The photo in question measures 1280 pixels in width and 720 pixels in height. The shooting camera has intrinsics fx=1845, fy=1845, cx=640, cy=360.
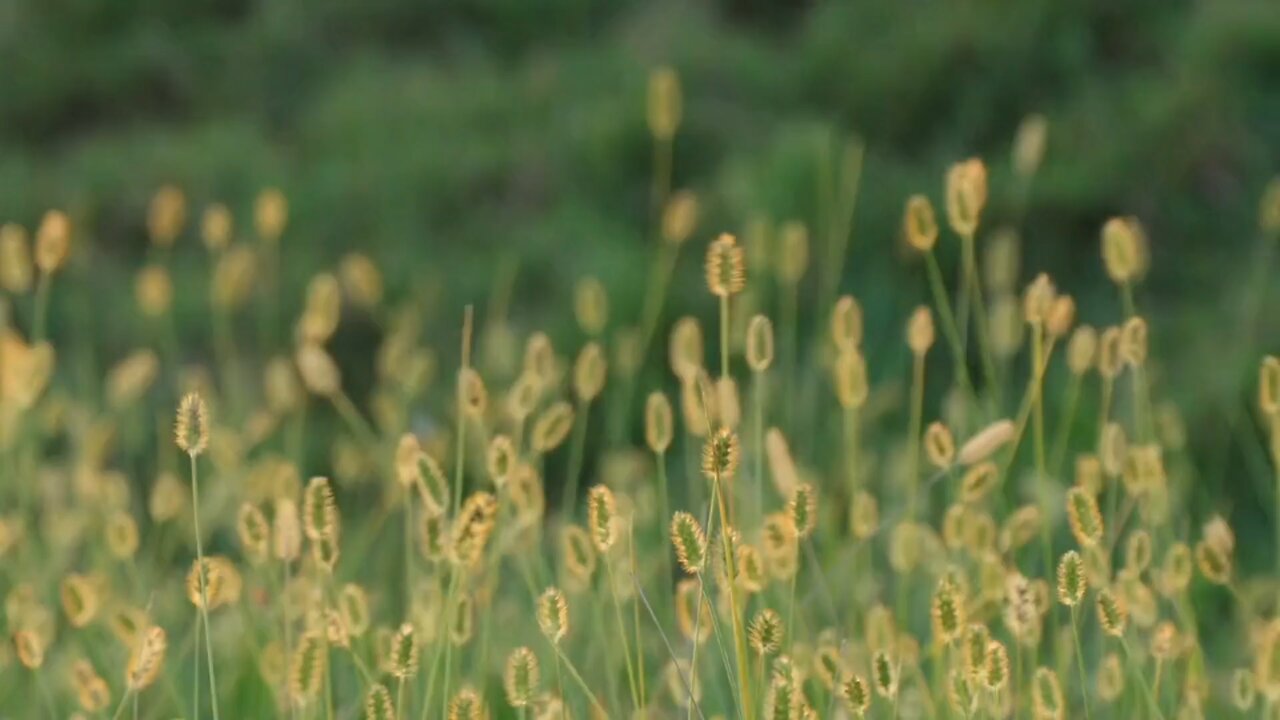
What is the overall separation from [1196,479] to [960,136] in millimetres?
1032

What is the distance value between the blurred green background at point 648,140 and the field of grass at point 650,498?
0.03 meters

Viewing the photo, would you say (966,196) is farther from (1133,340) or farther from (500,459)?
(500,459)

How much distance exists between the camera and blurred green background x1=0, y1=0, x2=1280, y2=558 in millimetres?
2801

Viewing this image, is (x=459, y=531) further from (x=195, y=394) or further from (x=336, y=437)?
(x=336, y=437)

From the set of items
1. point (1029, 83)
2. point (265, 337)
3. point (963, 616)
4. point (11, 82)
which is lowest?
point (963, 616)

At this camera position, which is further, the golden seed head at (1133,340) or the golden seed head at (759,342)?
the golden seed head at (1133,340)

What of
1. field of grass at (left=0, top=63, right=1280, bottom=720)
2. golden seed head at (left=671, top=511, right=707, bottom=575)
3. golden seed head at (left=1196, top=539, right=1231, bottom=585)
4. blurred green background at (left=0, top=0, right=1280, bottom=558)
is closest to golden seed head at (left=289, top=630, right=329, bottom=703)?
field of grass at (left=0, top=63, right=1280, bottom=720)

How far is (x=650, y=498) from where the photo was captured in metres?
1.86

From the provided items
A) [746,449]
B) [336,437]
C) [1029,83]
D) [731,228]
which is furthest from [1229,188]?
[336,437]

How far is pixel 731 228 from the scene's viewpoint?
9.36 ft

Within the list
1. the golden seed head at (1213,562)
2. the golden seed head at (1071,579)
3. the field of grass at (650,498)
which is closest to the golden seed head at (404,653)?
the field of grass at (650,498)

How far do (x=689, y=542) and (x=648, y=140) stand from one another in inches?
87.1

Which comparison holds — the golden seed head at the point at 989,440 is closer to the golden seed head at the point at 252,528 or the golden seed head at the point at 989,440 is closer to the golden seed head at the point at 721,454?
the golden seed head at the point at 721,454

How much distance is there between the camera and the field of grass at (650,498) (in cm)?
109
